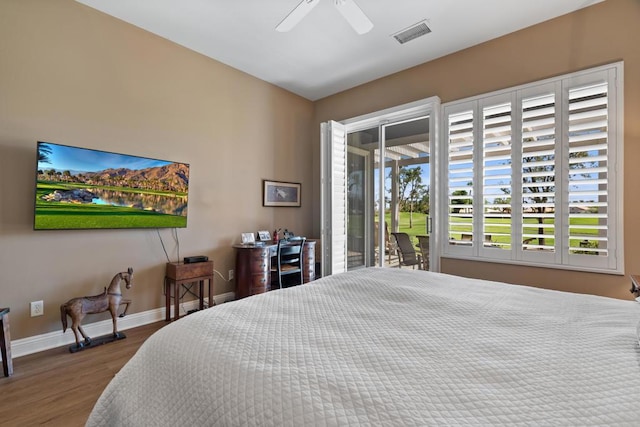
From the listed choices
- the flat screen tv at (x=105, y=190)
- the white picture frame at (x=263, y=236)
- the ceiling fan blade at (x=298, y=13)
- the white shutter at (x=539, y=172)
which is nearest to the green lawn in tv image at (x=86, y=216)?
the flat screen tv at (x=105, y=190)

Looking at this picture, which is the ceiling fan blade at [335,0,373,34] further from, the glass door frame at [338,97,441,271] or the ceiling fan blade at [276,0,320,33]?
the glass door frame at [338,97,441,271]

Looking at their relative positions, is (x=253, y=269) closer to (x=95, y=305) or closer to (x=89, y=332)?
(x=95, y=305)

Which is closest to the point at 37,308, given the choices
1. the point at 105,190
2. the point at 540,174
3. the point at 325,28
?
the point at 105,190

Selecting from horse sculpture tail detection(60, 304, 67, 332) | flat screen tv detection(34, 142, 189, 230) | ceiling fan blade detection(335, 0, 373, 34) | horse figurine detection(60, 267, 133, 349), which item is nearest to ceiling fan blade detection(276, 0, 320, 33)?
ceiling fan blade detection(335, 0, 373, 34)

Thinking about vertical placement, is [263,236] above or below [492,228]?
below

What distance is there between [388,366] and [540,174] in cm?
280

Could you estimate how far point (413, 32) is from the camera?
3016 mm

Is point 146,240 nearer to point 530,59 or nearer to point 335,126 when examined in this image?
point 335,126

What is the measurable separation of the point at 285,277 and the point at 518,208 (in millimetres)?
2791

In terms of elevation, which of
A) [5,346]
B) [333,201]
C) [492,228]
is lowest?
[5,346]

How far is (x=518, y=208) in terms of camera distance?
2875 millimetres

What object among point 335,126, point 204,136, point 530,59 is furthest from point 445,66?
point 204,136

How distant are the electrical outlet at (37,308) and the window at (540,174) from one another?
387 cm

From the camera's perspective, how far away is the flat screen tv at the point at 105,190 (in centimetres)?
240
